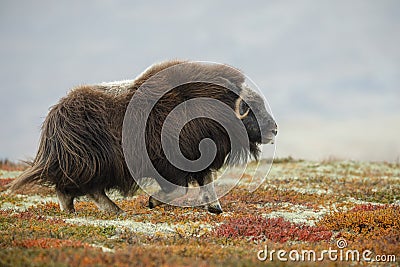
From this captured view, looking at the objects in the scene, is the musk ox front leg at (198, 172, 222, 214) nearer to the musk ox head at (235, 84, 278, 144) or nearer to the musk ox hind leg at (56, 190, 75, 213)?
the musk ox head at (235, 84, 278, 144)

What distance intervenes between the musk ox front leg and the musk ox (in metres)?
0.02

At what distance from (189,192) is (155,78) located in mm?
1908

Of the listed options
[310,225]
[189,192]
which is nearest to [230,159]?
[189,192]

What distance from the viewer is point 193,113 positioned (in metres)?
→ 7.56

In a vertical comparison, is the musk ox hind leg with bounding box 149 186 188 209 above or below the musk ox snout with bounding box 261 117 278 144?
below

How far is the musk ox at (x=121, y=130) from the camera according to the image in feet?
23.8

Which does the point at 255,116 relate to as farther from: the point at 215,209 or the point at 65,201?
the point at 65,201

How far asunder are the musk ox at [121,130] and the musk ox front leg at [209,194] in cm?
2

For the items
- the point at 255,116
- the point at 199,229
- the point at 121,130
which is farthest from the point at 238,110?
the point at 199,229
